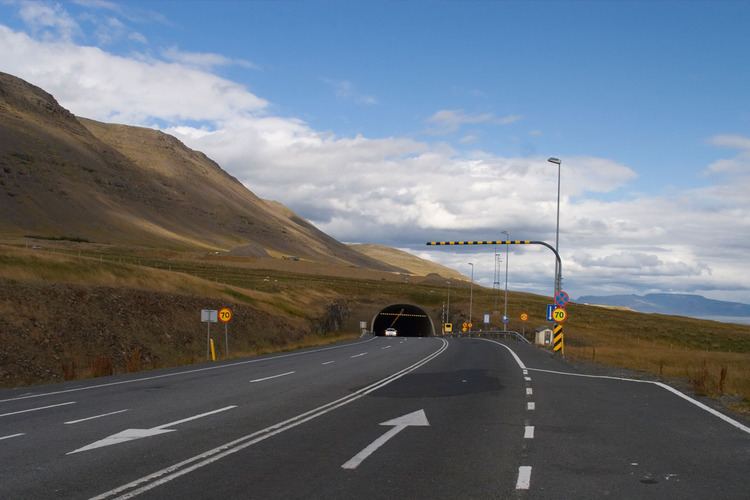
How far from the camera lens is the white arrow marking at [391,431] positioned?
31.3ft

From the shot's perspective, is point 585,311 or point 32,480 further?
point 585,311

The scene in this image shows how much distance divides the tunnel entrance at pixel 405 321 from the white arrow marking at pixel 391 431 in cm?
7824

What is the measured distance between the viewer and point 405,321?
124 m

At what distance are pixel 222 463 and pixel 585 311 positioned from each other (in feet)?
333

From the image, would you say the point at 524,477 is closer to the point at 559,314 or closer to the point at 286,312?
the point at 559,314

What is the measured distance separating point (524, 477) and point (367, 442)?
298 cm

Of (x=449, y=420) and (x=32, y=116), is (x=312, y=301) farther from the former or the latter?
(x=32, y=116)

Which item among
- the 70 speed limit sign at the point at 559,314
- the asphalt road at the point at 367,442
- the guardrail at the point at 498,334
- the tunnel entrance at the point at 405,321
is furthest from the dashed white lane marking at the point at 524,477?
the tunnel entrance at the point at 405,321

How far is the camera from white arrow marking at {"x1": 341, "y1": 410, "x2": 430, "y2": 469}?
9531 millimetres

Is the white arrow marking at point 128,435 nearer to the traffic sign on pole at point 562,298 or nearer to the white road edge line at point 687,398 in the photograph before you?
the white road edge line at point 687,398

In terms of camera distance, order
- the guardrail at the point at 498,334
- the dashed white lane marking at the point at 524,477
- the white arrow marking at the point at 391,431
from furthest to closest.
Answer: the guardrail at the point at 498,334 → the white arrow marking at the point at 391,431 → the dashed white lane marking at the point at 524,477

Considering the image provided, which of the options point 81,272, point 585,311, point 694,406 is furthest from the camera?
point 585,311

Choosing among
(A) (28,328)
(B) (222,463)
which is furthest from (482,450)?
(A) (28,328)

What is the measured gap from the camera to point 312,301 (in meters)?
85.1
